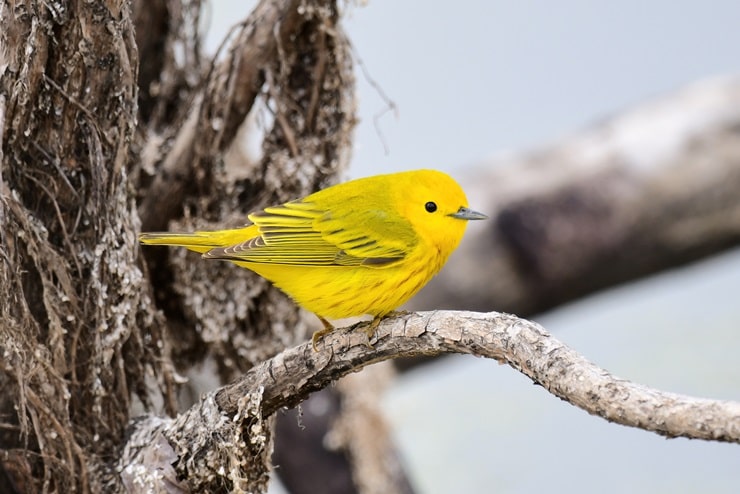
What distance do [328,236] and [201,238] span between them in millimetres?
295

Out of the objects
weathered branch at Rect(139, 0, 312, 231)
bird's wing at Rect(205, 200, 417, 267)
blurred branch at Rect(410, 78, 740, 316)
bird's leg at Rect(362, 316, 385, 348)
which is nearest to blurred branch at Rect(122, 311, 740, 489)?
bird's leg at Rect(362, 316, 385, 348)

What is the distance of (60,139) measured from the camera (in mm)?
1978

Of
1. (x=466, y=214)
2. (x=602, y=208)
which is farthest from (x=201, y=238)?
(x=602, y=208)

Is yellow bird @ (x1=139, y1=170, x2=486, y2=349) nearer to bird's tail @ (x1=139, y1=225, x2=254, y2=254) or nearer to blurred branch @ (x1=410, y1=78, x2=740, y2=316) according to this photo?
bird's tail @ (x1=139, y1=225, x2=254, y2=254)

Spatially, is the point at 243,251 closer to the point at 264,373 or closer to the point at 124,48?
the point at 264,373

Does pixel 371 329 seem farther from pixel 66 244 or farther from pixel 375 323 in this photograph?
pixel 66 244

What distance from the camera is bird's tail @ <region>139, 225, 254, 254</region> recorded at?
2.12 meters

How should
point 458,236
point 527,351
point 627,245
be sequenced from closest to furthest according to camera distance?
point 527,351 → point 458,236 → point 627,245

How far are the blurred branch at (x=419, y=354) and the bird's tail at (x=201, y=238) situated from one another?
340mm

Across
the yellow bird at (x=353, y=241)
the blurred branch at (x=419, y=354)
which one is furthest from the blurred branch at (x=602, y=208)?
the blurred branch at (x=419, y=354)

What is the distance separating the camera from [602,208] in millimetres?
3904

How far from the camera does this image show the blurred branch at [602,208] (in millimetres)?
3838

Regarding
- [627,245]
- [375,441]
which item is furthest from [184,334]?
[627,245]

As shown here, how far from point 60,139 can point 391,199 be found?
80 centimetres
